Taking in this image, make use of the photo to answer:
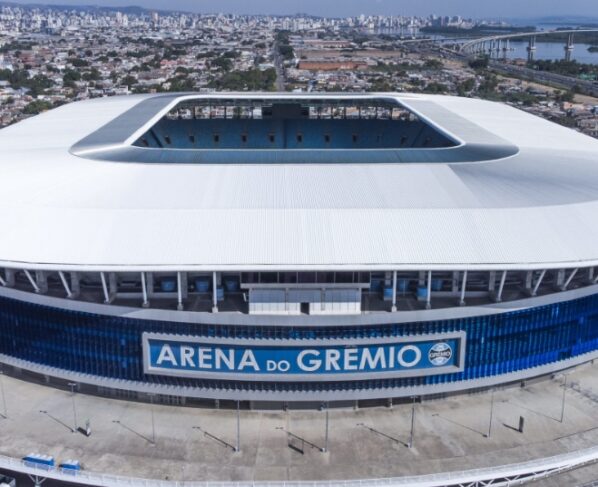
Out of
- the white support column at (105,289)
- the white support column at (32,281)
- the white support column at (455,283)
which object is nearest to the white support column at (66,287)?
the white support column at (32,281)

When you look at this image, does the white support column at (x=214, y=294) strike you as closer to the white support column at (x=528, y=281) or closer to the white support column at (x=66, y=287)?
the white support column at (x=66, y=287)

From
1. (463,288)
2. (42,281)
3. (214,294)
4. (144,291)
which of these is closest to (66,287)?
(42,281)

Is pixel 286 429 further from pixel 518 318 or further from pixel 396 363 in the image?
pixel 518 318

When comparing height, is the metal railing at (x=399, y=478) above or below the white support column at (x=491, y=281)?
below

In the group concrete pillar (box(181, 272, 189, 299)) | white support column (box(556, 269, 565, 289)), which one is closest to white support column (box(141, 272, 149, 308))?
concrete pillar (box(181, 272, 189, 299))

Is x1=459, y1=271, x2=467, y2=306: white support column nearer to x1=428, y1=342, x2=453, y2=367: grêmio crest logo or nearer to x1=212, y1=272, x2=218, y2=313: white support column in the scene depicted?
x1=428, y1=342, x2=453, y2=367: grêmio crest logo

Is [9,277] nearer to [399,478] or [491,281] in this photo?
[399,478]
